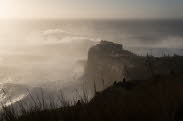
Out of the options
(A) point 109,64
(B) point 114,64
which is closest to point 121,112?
(B) point 114,64

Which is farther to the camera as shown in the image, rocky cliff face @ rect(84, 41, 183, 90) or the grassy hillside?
rocky cliff face @ rect(84, 41, 183, 90)

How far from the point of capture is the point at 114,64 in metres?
35.5

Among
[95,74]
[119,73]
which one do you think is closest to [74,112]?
[119,73]

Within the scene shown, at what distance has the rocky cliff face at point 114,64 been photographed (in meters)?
26.2

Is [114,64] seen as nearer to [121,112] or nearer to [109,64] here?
[109,64]

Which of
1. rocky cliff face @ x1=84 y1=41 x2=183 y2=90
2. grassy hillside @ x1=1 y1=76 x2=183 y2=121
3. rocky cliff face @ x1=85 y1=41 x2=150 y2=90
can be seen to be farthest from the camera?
rocky cliff face @ x1=85 y1=41 x2=150 y2=90

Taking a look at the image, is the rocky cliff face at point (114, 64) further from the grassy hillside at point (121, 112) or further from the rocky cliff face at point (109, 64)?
the grassy hillside at point (121, 112)

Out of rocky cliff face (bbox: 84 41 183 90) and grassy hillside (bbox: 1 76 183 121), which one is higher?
grassy hillside (bbox: 1 76 183 121)

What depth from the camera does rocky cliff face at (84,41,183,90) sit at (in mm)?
26247

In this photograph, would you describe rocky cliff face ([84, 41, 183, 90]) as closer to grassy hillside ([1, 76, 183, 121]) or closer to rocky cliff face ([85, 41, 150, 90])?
rocky cliff face ([85, 41, 150, 90])

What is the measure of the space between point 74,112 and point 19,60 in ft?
235

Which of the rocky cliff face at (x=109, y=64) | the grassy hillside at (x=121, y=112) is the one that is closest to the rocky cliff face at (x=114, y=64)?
the rocky cliff face at (x=109, y=64)

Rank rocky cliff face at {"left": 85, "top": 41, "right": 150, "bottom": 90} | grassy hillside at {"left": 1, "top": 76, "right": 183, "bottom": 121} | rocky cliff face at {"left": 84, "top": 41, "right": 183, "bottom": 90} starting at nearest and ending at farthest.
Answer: grassy hillside at {"left": 1, "top": 76, "right": 183, "bottom": 121}, rocky cliff face at {"left": 84, "top": 41, "right": 183, "bottom": 90}, rocky cliff face at {"left": 85, "top": 41, "right": 150, "bottom": 90}

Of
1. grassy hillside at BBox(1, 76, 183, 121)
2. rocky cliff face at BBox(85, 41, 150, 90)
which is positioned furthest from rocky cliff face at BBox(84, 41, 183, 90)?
grassy hillside at BBox(1, 76, 183, 121)
